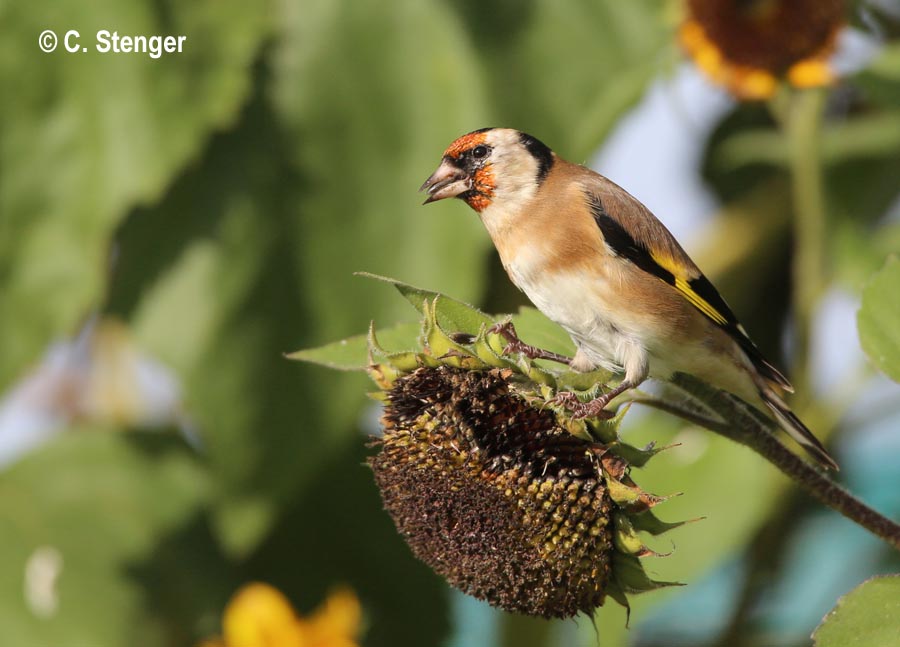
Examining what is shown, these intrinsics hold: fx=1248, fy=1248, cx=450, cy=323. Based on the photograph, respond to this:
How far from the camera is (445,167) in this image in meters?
1.65

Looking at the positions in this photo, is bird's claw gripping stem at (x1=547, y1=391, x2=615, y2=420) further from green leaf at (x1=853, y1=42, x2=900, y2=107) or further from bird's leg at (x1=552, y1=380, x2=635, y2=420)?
green leaf at (x1=853, y1=42, x2=900, y2=107)

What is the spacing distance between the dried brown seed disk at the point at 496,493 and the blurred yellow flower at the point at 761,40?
1287 mm

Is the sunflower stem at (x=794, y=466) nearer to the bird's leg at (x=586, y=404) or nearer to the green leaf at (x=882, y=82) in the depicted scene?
the bird's leg at (x=586, y=404)

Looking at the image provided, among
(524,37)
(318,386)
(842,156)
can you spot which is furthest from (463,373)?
(842,156)

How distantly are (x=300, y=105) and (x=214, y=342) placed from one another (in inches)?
20.9

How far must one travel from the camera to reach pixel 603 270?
5.27 feet

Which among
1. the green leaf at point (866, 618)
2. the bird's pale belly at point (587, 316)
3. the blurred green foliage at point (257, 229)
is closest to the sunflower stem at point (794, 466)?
the green leaf at point (866, 618)

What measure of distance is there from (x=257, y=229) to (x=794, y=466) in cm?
157

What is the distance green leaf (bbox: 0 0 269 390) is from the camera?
7.99ft

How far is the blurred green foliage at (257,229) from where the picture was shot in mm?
2443

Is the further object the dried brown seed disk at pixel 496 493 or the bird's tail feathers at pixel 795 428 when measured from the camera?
the bird's tail feathers at pixel 795 428

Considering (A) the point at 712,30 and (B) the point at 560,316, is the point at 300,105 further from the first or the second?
(B) the point at 560,316

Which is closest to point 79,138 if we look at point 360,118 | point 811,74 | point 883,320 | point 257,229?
point 257,229

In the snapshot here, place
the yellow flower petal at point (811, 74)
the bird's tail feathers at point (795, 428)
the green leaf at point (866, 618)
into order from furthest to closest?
1. the yellow flower petal at point (811, 74)
2. the bird's tail feathers at point (795, 428)
3. the green leaf at point (866, 618)
